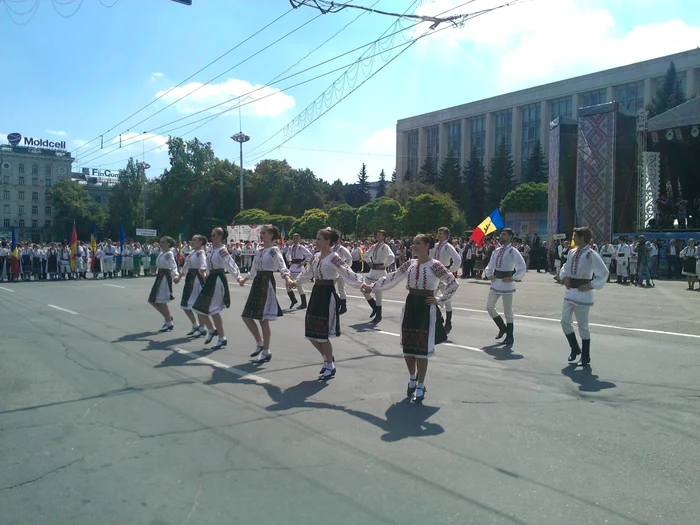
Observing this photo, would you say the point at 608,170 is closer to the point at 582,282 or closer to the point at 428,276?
the point at 582,282

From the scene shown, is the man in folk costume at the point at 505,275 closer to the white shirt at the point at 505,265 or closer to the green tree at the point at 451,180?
the white shirt at the point at 505,265

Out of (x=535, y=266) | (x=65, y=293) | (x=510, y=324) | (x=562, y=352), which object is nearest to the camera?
(x=562, y=352)

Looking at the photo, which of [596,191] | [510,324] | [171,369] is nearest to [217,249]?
[171,369]

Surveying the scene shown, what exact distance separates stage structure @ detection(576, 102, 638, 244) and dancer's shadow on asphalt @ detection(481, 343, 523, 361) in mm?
22163

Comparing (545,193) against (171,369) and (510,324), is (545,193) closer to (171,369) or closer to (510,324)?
(510,324)

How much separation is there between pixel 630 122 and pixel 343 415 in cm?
2939

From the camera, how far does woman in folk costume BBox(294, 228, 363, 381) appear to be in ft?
23.5

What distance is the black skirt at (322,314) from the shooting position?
23.5 ft

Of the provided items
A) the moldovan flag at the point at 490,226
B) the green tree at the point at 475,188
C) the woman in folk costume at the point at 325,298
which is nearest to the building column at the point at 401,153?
the green tree at the point at 475,188

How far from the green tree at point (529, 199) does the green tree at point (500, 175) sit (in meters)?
A: 17.5

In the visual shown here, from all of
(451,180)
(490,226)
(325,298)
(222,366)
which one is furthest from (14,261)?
(451,180)

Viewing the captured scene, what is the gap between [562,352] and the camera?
9.01 metres

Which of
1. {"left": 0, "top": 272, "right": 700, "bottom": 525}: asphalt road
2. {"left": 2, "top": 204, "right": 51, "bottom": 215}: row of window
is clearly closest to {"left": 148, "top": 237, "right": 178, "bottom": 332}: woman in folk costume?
{"left": 0, "top": 272, "right": 700, "bottom": 525}: asphalt road

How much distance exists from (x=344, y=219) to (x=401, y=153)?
41.2 metres
